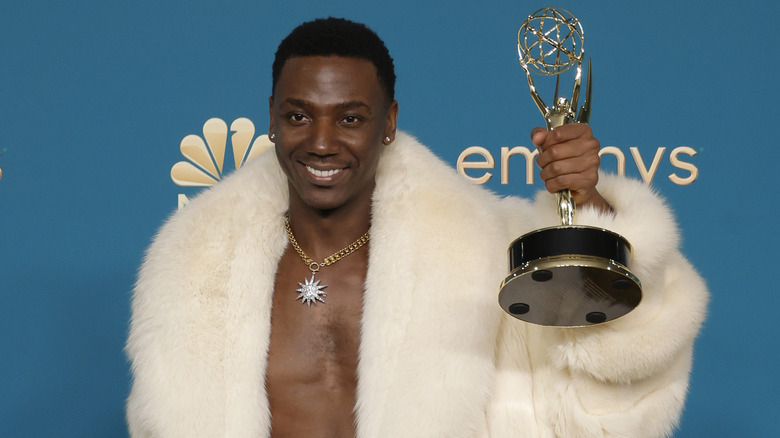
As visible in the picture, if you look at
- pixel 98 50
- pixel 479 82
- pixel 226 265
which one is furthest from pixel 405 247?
pixel 98 50

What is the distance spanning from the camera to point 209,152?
9.95ft

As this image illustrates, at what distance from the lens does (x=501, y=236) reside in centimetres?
224

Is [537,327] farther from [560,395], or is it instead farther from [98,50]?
[98,50]

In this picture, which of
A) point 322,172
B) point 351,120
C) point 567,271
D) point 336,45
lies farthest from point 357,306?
point 567,271

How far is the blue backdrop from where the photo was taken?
283cm

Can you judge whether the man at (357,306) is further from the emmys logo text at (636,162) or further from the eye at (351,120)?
the emmys logo text at (636,162)

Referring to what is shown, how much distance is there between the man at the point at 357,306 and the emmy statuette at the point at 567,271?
0.48 feet

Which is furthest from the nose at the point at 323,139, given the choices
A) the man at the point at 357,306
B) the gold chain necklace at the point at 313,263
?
the gold chain necklace at the point at 313,263

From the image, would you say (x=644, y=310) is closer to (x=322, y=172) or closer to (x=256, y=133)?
(x=322, y=172)

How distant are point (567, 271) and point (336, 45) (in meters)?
0.83

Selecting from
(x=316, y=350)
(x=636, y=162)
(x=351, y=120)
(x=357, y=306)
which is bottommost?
(x=316, y=350)

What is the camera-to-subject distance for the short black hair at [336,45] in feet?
7.32

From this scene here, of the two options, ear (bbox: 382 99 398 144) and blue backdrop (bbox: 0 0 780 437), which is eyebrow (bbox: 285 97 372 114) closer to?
ear (bbox: 382 99 398 144)

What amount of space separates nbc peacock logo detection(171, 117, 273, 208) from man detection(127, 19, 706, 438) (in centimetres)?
63
